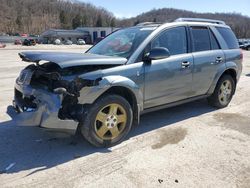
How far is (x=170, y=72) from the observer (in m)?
4.93

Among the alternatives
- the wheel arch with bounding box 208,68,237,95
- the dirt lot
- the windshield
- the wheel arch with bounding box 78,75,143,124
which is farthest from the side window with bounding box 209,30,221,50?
the wheel arch with bounding box 78,75,143,124

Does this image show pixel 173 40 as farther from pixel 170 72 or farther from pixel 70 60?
pixel 70 60

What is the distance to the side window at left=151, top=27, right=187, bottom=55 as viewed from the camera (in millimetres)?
4902

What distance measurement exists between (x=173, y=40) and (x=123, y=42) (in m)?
0.89

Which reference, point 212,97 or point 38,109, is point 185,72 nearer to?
point 212,97

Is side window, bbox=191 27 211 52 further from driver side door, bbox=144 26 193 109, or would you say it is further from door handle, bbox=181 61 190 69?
door handle, bbox=181 61 190 69

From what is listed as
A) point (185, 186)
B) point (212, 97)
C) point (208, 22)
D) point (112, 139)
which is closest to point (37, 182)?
point (112, 139)

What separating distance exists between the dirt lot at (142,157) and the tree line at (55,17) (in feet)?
394

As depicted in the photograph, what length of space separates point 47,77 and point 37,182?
1.44m

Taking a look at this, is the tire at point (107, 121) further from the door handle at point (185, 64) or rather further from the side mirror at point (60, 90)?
the door handle at point (185, 64)

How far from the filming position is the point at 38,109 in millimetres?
3742

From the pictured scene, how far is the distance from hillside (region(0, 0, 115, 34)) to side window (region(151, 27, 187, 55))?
467 ft

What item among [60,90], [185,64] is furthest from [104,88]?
[185,64]

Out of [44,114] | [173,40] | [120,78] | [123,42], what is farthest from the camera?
[173,40]
